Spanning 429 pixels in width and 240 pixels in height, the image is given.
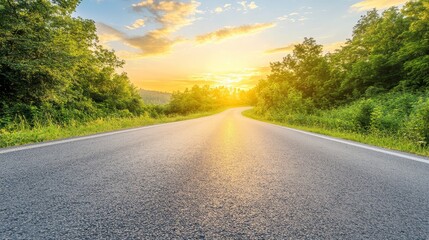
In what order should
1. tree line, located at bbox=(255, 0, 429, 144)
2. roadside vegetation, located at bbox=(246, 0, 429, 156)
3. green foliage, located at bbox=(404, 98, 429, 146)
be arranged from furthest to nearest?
tree line, located at bbox=(255, 0, 429, 144) → roadside vegetation, located at bbox=(246, 0, 429, 156) → green foliage, located at bbox=(404, 98, 429, 146)

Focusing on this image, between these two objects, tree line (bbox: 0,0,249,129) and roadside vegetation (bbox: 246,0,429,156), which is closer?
roadside vegetation (bbox: 246,0,429,156)

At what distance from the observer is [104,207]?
6.11 feet

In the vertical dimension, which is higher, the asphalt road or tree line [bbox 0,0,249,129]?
tree line [bbox 0,0,249,129]

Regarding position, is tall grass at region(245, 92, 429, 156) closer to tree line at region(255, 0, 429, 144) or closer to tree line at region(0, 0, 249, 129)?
tree line at region(255, 0, 429, 144)

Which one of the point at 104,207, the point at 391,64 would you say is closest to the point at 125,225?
the point at 104,207

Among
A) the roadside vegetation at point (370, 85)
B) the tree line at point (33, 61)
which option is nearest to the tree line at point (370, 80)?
the roadside vegetation at point (370, 85)

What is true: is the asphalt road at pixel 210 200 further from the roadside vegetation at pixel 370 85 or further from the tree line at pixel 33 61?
the tree line at pixel 33 61

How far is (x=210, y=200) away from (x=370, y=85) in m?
29.8

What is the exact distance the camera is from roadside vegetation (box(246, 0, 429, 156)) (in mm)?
8008

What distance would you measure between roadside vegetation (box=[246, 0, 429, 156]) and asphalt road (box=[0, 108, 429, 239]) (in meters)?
3.87

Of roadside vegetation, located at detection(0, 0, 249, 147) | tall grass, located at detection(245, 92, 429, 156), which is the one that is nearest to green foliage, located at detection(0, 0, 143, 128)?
roadside vegetation, located at detection(0, 0, 249, 147)

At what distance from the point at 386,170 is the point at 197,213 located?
3.18 m

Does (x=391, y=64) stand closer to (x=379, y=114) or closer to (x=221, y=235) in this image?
(x=379, y=114)

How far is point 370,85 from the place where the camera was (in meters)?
25.3
